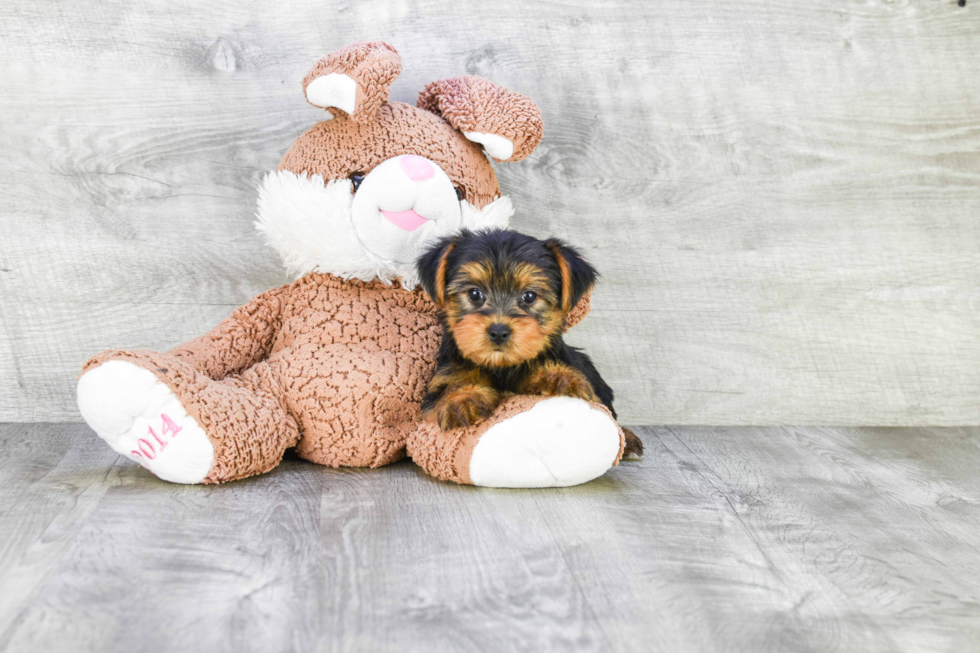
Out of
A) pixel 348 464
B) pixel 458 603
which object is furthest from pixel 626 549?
pixel 348 464

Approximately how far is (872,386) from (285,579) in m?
2.36

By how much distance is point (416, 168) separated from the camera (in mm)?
2170

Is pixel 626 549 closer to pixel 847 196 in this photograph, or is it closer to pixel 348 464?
pixel 348 464

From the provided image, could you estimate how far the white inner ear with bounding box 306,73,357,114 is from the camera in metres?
2.11

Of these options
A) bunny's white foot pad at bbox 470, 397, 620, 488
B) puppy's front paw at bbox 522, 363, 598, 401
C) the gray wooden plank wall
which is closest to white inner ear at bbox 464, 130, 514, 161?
the gray wooden plank wall

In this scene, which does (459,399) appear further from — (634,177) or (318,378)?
(634,177)

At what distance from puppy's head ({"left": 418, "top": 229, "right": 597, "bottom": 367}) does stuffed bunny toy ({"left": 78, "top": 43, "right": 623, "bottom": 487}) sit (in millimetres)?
A: 174

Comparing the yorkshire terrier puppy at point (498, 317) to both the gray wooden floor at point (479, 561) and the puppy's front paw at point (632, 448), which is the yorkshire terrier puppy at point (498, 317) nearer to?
the gray wooden floor at point (479, 561)

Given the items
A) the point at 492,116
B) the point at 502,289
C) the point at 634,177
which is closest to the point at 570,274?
the point at 502,289

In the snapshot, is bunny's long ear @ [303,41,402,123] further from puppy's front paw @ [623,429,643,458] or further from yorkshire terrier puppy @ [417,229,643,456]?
puppy's front paw @ [623,429,643,458]

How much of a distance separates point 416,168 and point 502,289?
0.44m

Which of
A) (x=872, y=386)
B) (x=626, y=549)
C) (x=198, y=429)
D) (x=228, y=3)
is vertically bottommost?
(x=872, y=386)

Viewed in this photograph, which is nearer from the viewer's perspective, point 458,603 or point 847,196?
point 458,603

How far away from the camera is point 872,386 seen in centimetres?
305
